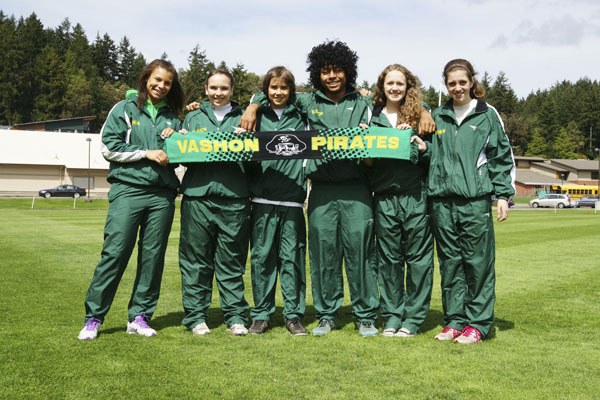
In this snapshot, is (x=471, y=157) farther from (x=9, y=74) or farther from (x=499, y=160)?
(x=9, y=74)

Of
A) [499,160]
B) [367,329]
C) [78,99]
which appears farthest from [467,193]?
[78,99]

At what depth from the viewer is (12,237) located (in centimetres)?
1587

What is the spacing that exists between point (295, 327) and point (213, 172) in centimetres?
163

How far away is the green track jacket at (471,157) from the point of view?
532 centimetres

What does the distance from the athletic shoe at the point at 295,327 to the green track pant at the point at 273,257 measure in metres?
0.05

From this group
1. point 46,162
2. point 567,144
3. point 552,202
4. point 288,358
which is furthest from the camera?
point 567,144

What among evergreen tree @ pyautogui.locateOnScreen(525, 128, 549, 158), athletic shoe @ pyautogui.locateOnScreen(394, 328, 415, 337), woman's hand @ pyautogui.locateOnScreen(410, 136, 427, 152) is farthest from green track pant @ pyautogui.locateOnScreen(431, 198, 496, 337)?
evergreen tree @ pyautogui.locateOnScreen(525, 128, 549, 158)

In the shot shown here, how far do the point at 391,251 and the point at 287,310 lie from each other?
1.13 metres

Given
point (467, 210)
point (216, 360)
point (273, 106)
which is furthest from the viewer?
point (273, 106)

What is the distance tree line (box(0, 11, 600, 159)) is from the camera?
337ft

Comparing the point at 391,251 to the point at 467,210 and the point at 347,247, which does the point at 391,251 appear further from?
the point at 467,210

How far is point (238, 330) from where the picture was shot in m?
5.43

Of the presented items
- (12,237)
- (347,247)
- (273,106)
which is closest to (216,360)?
(347,247)

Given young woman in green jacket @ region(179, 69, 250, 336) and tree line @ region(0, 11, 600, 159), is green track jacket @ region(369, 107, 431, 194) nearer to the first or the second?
young woman in green jacket @ region(179, 69, 250, 336)
